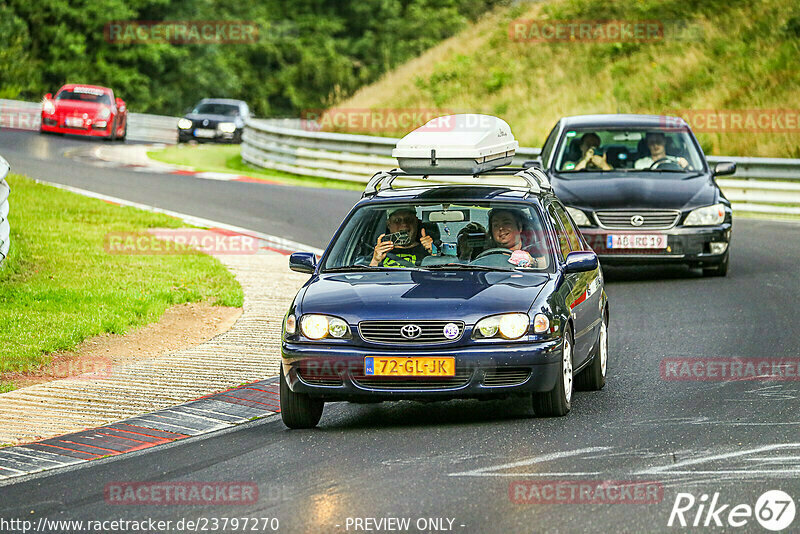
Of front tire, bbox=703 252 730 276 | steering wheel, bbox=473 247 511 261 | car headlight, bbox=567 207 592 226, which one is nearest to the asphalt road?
steering wheel, bbox=473 247 511 261

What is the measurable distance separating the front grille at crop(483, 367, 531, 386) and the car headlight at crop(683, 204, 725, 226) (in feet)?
24.4

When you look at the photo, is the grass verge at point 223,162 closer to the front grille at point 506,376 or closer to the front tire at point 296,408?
the front tire at point 296,408

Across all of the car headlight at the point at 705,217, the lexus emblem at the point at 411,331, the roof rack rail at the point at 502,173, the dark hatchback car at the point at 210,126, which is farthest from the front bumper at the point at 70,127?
the lexus emblem at the point at 411,331

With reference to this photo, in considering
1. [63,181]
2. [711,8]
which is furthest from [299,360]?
[711,8]

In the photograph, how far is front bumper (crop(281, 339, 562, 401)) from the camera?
26.8 feet

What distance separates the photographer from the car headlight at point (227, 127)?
4231cm

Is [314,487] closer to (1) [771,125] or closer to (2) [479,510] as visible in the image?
(2) [479,510]

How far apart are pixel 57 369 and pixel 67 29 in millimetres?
49169

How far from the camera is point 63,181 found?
2636 cm

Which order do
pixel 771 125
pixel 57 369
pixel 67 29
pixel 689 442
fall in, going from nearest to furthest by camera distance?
pixel 689 442 < pixel 57 369 < pixel 771 125 < pixel 67 29

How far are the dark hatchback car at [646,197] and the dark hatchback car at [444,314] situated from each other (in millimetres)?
5672

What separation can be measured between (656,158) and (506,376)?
8574 millimetres
